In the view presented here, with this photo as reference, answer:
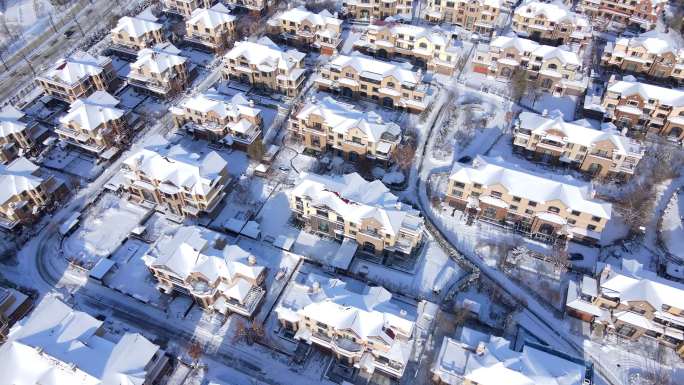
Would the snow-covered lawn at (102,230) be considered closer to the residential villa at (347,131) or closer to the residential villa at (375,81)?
the residential villa at (347,131)

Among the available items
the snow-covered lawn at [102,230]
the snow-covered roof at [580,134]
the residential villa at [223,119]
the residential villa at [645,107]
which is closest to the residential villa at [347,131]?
the residential villa at [223,119]

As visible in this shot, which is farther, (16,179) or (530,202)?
(16,179)

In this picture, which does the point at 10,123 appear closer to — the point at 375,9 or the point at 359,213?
the point at 359,213

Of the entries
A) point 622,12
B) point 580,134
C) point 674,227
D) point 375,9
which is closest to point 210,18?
point 375,9

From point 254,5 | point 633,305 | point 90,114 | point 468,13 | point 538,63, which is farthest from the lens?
point 254,5

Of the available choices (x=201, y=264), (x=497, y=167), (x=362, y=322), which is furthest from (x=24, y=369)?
(x=497, y=167)
